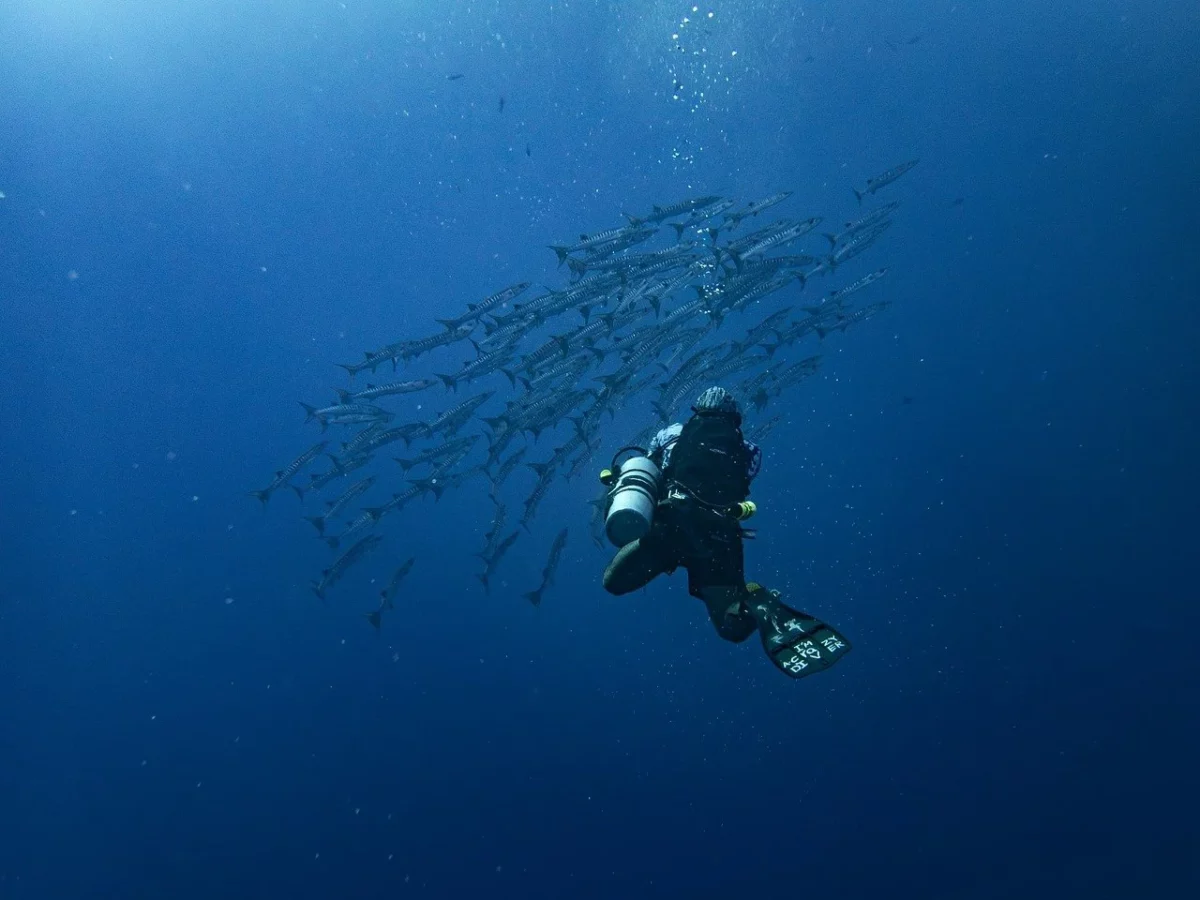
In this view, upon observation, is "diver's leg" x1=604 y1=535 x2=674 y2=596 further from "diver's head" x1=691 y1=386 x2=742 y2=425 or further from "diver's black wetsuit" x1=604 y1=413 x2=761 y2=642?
"diver's head" x1=691 y1=386 x2=742 y2=425

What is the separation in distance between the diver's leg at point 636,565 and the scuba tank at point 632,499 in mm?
341

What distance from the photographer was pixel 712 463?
11.8 feet

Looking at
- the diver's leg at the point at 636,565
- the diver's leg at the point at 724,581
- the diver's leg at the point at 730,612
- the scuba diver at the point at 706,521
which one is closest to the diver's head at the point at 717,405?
the scuba diver at the point at 706,521

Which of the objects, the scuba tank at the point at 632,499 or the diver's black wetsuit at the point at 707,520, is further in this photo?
the diver's black wetsuit at the point at 707,520

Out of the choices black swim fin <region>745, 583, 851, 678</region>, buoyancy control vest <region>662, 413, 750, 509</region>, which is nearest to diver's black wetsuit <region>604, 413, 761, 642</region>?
buoyancy control vest <region>662, 413, 750, 509</region>

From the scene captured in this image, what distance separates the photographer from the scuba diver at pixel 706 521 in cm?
339

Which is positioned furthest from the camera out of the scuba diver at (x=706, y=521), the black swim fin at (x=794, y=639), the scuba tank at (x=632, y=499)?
the scuba diver at (x=706, y=521)

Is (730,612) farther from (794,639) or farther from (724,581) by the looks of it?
(794,639)

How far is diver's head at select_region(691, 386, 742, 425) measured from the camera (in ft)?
12.1

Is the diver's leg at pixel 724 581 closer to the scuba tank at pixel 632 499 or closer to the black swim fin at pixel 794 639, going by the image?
the black swim fin at pixel 794 639

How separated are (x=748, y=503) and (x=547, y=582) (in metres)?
8.37

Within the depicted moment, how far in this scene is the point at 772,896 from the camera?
62.6 ft

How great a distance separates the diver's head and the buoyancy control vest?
0.02 m

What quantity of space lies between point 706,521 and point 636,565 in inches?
19.6
